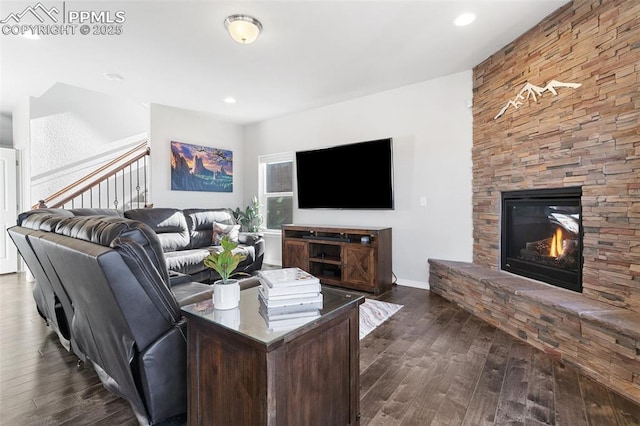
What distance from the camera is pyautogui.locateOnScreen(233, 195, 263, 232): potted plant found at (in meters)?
5.42

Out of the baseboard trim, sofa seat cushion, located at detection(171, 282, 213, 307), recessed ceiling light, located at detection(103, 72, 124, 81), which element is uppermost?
recessed ceiling light, located at detection(103, 72, 124, 81)

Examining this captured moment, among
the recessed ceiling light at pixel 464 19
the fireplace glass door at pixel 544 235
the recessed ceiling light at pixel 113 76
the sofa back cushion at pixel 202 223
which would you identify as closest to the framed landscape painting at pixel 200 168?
the sofa back cushion at pixel 202 223

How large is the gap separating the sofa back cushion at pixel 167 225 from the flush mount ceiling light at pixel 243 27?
8.72ft

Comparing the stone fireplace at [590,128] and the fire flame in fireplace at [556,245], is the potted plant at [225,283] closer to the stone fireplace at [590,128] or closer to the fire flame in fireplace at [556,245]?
the stone fireplace at [590,128]

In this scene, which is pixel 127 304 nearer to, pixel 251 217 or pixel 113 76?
pixel 113 76

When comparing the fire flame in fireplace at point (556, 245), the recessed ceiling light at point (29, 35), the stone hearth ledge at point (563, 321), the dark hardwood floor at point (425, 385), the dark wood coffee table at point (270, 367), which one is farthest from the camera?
the recessed ceiling light at point (29, 35)

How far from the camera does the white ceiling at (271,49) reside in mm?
2357

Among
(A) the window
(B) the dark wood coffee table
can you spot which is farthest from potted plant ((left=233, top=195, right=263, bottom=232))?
(B) the dark wood coffee table

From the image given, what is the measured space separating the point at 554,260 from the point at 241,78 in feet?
12.2

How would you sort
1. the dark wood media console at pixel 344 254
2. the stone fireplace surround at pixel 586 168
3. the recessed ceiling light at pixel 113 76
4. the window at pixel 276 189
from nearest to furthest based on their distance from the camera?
the stone fireplace surround at pixel 586 168 → the recessed ceiling light at pixel 113 76 → the dark wood media console at pixel 344 254 → the window at pixel 276 189

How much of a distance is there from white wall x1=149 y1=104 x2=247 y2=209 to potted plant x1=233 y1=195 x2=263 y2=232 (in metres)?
0.47

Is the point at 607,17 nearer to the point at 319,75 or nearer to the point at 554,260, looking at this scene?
the point at 554,260

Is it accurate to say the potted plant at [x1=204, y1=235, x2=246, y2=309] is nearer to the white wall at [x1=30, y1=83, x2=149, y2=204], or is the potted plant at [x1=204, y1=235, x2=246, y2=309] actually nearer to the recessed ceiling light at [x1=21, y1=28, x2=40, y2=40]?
the recessed ceiling light at [x1=21, y1=28, x2=40, y2=40]

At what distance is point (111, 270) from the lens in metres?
1.14
